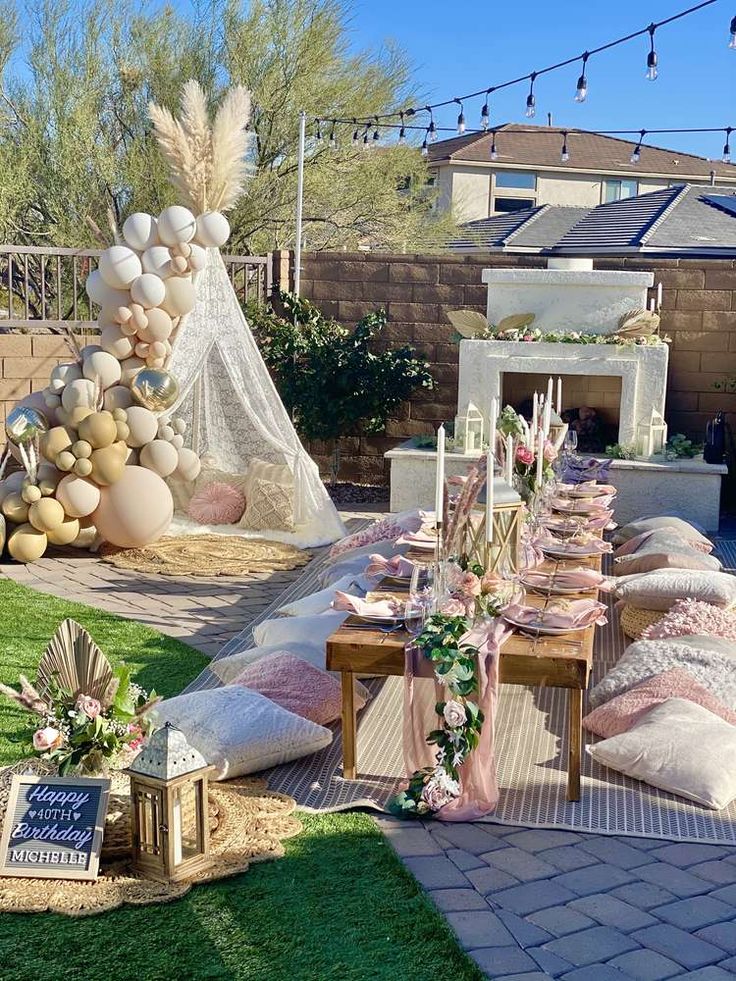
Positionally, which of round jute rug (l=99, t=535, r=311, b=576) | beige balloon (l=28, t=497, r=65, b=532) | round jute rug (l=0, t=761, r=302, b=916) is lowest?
round jute rug (l=0, t=761, r=302, b=916)

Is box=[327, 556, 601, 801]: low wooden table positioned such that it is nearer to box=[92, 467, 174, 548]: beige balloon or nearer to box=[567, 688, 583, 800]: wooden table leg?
box=[567, 688, 583, 800]: wooden table leg

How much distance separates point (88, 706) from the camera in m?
3.48

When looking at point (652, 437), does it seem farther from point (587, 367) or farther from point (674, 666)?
point (674, 666)

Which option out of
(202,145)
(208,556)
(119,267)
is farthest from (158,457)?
(202,145)

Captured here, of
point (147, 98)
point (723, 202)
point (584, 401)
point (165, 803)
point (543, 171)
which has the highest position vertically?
point (543, 171)

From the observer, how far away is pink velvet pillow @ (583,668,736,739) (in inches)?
176

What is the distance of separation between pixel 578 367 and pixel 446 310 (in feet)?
4.96

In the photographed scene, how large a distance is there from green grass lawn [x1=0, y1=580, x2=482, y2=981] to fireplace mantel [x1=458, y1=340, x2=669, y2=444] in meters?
6.09

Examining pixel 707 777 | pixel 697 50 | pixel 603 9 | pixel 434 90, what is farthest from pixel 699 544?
pixel 434 90

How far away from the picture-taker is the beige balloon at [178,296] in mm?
7832

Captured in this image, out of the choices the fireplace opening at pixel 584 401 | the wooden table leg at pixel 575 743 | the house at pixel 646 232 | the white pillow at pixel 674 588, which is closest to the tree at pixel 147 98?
the house at pixel 646 232

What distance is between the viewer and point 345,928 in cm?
312

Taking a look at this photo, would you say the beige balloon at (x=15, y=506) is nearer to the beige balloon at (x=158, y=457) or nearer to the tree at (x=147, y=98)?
the beige balloon at (x=158, y=457)

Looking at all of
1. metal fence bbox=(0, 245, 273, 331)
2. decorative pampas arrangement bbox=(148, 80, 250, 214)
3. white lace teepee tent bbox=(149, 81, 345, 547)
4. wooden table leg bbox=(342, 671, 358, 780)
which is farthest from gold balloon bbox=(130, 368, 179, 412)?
wooden table leg bbox=(342, 671, 358, 780)
